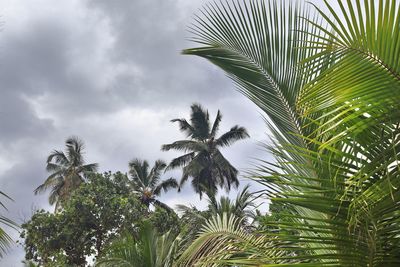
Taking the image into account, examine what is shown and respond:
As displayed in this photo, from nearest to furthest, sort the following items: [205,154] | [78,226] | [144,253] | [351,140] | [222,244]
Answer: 1. [351,140]
2. [222,244]
3. [144,253]
4. [78,226]
5. [205,154]

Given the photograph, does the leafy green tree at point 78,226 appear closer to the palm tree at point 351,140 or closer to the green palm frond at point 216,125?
the green palm frond at point 216,125

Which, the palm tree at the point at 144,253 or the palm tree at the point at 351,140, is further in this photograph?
the palm tree at the point at 144,253

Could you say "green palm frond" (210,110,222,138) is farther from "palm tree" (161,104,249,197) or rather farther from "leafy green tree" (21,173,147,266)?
"leafy green tree" (21,173,147,266)

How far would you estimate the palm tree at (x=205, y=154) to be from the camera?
103 feet

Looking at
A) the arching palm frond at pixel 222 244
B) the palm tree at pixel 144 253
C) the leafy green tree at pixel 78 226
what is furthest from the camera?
the leafy green tree at pixel 78 226

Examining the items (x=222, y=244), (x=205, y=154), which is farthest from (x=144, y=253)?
(x=205, y=154)

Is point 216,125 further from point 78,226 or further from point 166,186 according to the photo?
Answer: point 78,226

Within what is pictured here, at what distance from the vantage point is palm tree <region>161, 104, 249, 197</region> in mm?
31297

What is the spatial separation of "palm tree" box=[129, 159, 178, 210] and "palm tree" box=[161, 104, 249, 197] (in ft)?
7.71

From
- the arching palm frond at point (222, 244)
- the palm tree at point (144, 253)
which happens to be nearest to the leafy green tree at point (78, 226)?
the palm tree at point (144, 253)

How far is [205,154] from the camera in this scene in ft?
105

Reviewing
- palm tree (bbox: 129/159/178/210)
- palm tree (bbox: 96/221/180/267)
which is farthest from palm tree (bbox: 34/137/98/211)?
palm tree (bbox: 96/221/180/267)

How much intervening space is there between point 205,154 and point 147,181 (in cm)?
548

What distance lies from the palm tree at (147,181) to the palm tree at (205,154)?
235 centimetres
